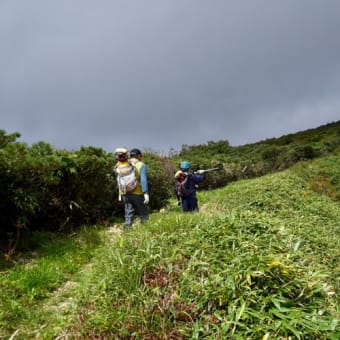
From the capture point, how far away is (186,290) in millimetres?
2969

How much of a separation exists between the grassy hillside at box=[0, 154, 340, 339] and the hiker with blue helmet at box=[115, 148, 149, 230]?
1842 millimetres

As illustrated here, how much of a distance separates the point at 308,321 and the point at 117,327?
4.92ft

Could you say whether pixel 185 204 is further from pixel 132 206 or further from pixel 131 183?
pixel 131 183

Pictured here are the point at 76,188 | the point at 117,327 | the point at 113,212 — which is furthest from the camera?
the point at 113,212

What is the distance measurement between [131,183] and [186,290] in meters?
3.80

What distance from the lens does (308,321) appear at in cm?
251

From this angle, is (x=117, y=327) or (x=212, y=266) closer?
(x=117, y=327)

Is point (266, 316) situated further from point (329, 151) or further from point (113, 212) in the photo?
point (329, 151)

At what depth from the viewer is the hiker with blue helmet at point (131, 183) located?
6.57 meters

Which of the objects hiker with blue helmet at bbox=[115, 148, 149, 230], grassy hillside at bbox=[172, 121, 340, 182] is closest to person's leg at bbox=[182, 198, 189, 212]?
hiker with blue helmet at bbox=[115, 148, 149, 230]

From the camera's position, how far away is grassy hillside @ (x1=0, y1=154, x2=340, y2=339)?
262 centimetres

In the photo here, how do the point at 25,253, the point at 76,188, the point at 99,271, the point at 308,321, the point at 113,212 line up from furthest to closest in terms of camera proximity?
the point at 113,212, the point at 76,188, the point at 25,253, the point at 99,271, the point at 308,321

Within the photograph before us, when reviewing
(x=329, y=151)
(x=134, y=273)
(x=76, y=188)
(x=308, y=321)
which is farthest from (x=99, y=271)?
(x=329, y=151)

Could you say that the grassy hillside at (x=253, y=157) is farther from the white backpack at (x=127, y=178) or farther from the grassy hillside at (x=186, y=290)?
the grassy hillside at (x=186, y=290)
